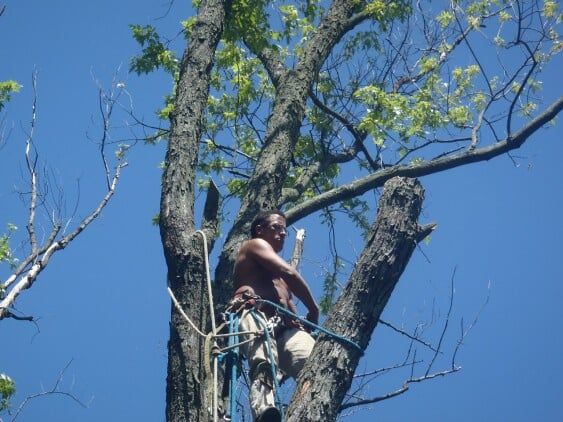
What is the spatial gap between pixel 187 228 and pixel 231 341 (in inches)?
27.4

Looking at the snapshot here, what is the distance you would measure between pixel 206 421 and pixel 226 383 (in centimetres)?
53

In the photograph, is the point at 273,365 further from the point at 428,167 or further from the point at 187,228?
the point at 428,167

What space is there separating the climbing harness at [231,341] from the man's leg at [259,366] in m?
0.03

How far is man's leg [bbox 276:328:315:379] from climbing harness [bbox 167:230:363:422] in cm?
13

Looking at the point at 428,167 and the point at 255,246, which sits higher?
the point at 428,167

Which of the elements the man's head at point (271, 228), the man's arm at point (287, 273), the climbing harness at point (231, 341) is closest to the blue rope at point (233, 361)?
the climbing harness at point (231, 341)

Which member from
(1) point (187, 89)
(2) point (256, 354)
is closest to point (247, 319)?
(2) point (256, 354)

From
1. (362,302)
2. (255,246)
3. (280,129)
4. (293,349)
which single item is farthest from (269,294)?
(280,129)

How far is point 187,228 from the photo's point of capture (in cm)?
475

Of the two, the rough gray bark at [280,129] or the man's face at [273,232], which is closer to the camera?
the man's face at [273,232]

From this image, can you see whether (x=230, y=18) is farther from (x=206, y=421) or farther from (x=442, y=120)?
(x=206, y=421)

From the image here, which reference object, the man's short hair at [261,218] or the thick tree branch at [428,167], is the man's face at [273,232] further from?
the thick tree branch at [428,167]

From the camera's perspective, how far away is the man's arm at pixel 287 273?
5.04 m

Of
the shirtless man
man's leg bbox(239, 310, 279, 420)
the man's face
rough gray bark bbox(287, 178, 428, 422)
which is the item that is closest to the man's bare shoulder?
the shirtless man
